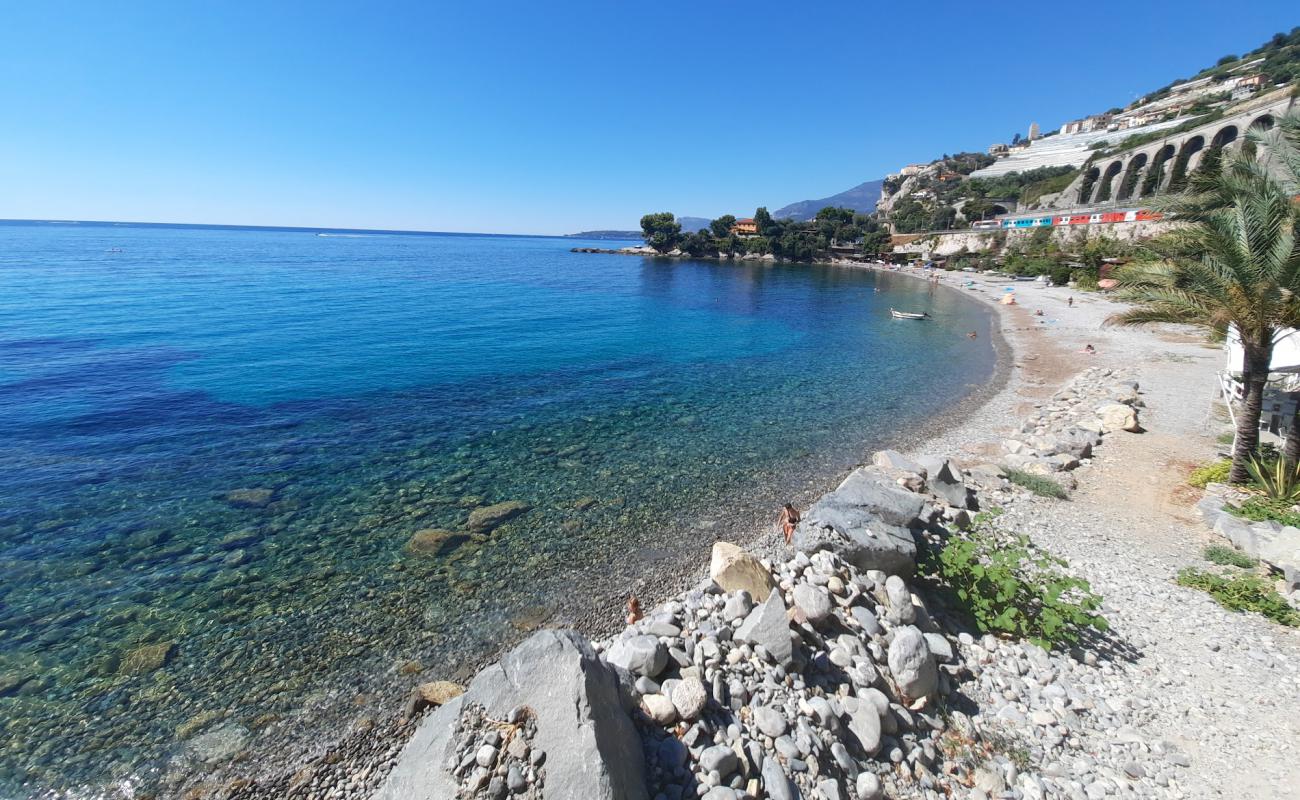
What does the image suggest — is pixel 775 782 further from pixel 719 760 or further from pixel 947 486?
pixel 947 486

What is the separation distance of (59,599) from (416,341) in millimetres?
25329

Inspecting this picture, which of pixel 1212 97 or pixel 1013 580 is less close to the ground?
pixel 1212 97

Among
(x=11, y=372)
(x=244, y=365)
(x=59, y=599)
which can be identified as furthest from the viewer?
(x=244, y=365)

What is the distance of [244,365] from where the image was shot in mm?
26266

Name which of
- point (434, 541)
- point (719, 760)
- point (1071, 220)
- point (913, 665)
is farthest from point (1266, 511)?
point (1071, 220)

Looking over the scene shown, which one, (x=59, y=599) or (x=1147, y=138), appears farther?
(x=1147, y=138)

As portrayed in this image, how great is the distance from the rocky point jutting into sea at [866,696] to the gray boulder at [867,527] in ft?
0.13

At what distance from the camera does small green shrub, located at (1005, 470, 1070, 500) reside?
42.0 feet

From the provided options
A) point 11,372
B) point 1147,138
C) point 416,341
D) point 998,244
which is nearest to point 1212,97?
point 1147,138

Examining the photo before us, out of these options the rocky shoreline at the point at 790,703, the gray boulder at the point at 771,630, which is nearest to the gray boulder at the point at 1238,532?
the rocky shoreline at the point at 790,703

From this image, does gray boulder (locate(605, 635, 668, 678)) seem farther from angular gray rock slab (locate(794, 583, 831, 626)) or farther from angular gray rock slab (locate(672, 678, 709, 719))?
angular gray rock slab (locate(794, 583, 831, 626))

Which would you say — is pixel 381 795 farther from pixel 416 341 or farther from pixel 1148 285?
pixel 416 341

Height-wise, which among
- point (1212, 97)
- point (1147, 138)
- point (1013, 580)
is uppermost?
point (1212, 97)

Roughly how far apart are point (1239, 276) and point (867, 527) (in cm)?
992
